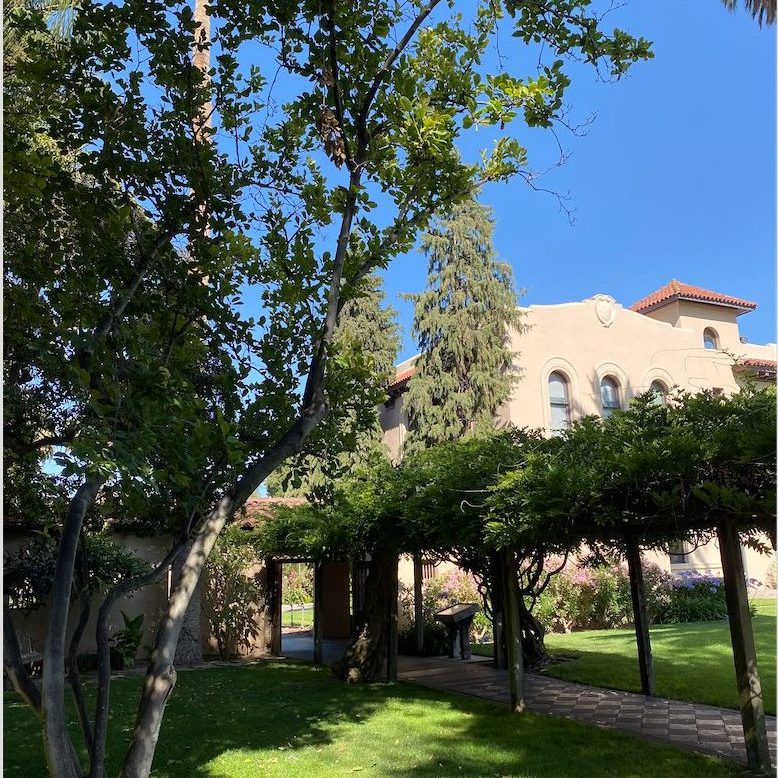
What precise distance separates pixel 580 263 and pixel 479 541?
18.8m

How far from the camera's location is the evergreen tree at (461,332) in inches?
826

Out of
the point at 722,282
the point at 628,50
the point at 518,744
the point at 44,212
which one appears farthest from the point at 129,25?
the point at 722,282

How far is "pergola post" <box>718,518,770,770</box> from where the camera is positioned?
22.2 feet

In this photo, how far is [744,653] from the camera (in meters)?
6.97

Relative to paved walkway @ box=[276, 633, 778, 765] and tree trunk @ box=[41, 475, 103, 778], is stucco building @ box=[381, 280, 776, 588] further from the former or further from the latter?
tree trunk @ box=[41, 475, 103, 778]

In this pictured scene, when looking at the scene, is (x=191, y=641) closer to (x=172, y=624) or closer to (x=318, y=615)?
(x=318, y=615)

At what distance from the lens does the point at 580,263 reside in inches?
1020

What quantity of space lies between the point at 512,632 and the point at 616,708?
177 cm

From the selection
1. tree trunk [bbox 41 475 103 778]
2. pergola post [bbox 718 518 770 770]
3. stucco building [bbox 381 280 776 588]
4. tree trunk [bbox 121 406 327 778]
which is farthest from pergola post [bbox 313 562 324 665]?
tree trunk [bbox 41 475 103 778]

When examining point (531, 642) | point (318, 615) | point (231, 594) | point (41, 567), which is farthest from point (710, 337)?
point (41, 567)

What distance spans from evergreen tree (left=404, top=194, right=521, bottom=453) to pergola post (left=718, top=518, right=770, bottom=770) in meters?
13.2

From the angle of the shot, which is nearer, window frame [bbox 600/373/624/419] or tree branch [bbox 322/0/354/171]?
tree branch [bbox 322/0/354/171]

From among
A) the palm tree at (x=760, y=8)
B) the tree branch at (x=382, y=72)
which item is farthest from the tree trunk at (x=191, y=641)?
the palm tree at (x=760, y=8)

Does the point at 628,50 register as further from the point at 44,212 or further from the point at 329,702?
the point at 329,702
